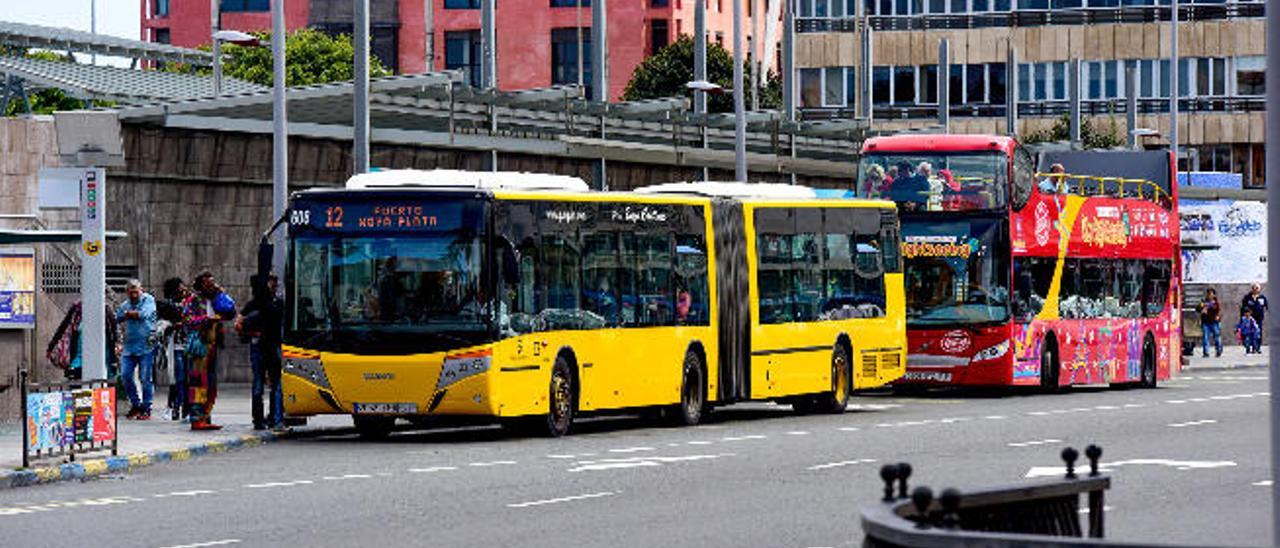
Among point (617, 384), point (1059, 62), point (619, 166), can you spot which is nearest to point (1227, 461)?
point (617, 384)

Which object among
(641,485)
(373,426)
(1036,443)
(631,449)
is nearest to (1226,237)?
(1036,443)

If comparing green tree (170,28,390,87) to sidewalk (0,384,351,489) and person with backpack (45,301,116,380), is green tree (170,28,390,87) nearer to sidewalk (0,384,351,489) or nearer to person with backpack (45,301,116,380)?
sidewalk (0,384,351,489)

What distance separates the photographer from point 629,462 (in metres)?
25.8

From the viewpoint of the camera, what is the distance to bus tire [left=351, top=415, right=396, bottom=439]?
31.2m

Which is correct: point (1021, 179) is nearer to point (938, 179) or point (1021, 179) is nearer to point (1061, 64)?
point (938, 179)

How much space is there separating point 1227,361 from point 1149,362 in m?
17.5

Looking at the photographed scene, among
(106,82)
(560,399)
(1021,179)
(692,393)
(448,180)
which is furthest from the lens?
(106,82)

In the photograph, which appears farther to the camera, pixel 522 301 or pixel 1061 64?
pixel 1061 64

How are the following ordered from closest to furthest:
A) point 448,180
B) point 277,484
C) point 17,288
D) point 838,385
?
point 277,484
point 448,180
point 17,288
point 838,385

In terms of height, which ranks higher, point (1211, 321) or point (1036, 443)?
point (1211, 321)

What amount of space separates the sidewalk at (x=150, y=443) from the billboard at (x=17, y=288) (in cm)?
115

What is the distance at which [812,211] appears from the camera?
3756 cm

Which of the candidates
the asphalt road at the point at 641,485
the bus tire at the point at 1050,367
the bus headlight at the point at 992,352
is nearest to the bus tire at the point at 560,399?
the asphalt road at the point at 641,485

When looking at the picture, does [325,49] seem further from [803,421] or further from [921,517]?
[921,517]
